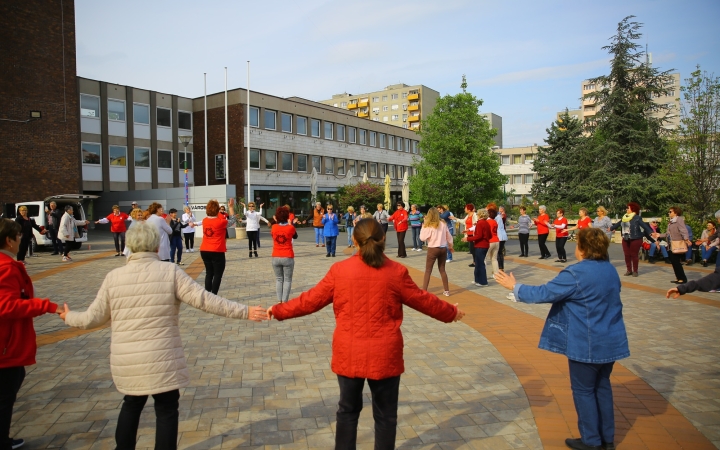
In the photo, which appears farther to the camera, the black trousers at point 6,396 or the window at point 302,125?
the window at point 302,125

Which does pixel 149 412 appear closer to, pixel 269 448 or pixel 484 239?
pixel 269 448

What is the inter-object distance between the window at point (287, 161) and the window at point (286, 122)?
224 centimetres

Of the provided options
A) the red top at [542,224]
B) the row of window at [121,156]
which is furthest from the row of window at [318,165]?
the red top at [542,224]

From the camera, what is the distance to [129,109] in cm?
4066

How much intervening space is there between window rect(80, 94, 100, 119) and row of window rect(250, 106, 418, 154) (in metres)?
11.8

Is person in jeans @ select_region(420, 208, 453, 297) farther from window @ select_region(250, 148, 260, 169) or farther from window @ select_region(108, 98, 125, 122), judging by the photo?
window @ select_region(108, 98, 125, 122)

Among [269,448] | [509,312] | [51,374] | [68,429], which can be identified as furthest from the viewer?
[509,312]

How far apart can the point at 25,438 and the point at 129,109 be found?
136 feet

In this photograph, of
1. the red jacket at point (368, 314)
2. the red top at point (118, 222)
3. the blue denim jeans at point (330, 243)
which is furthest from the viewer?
the blue denim jeans at point (330, 243)

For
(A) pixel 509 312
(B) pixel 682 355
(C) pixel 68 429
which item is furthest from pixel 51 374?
(B) pixel 682 355

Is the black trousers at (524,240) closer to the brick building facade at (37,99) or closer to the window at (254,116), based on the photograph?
the brick building facade at (37,99)

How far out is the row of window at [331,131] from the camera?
45.5 meters

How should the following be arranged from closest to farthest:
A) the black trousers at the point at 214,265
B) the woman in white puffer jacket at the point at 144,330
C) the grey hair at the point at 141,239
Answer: the woman in white puffer jacket at the point at 144,330
the grey hair at the point at 141,239
the black trousers at the point at 214,265

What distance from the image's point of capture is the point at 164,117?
1711 inches
